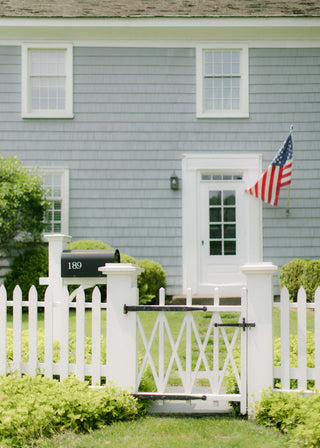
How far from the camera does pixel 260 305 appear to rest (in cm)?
390

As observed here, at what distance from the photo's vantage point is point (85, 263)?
479cm

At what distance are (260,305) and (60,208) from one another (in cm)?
767

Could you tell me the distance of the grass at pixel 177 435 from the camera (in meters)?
3.27

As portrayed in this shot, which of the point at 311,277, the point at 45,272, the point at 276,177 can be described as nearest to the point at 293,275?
the point at 311,277

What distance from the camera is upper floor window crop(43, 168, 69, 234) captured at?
10844mm

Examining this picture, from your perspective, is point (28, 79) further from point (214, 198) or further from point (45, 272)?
point (214, 198)

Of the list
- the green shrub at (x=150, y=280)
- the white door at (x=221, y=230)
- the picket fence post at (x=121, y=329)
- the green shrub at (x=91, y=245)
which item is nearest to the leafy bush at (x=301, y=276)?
the white door at (x=221, y=230)

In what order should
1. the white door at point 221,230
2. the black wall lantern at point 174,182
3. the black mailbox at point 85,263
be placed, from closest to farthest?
the black mailbox at point 85,263 < the black wall lantern at point 174,182 < the white door at point 221,230

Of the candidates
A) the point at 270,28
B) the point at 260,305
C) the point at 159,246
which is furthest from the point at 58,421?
the point at 270,28

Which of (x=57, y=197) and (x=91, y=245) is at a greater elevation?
(x=57, y=197)

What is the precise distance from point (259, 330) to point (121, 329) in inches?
42.3

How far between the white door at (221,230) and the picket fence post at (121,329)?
694cm

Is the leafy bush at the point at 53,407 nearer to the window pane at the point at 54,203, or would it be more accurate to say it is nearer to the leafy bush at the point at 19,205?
the leafy bush at the point at 19,205

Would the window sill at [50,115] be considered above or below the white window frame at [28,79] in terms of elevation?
below
